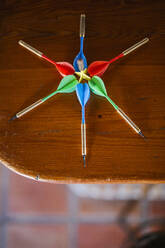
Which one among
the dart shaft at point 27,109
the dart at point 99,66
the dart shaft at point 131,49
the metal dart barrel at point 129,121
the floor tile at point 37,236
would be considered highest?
the dart shaft at point 131,49

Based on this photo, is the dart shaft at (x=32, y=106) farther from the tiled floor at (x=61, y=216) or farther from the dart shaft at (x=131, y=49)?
the tiled floor at (x=61, y=216)

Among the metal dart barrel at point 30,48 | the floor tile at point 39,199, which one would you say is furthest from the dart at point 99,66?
the floor tile at point 39,199

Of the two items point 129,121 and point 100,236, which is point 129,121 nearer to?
point 129,121

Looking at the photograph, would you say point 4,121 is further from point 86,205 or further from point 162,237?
point 86,205

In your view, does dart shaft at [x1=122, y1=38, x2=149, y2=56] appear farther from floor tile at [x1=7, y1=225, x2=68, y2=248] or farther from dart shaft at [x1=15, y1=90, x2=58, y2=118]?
floor tile at [x1=7, y1=225, x2=68, y2=248]

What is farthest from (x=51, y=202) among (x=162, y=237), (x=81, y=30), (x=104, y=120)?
(x=81, y=30)
